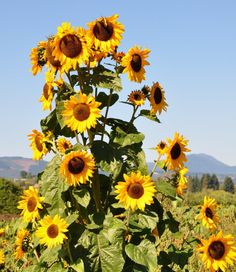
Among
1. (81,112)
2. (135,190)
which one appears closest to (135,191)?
(135,190)

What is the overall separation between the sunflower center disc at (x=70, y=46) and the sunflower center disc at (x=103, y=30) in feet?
0.52

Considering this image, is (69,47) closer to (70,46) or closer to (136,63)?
(70,46)

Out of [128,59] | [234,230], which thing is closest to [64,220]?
[128,59]

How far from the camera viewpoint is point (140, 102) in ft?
12.8

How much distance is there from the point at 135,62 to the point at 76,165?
92 centimetres

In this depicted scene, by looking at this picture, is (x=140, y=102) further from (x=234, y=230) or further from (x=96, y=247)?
(x=234, y=230)

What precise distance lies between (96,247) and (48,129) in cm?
104

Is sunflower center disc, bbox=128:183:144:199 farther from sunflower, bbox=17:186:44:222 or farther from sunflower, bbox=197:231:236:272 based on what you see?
sunflower, bbox=197:231:236:272

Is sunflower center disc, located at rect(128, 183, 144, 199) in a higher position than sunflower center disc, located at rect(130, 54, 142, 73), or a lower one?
lower

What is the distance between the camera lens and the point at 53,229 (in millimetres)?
3543

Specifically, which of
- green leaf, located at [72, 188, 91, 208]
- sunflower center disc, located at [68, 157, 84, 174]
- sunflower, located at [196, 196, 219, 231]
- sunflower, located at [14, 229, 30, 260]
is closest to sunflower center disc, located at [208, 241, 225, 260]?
sunflower, located at [196, 196, 219, 231]

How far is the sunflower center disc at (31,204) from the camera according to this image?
384 cm

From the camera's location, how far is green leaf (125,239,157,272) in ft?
11.7

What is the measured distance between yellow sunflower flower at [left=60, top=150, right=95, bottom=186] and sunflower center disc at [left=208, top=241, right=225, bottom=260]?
1464 mm
